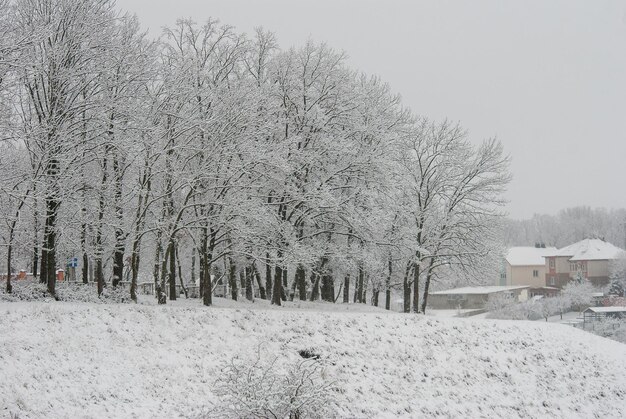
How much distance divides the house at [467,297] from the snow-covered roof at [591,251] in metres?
11.1

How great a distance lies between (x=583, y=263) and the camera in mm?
89375

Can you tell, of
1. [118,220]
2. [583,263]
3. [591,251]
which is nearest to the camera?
[118,220]

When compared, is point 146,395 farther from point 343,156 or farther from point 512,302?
point 512,302

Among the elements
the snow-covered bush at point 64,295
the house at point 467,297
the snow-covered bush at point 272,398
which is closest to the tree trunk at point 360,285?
the snow-covered bush at point 64,295

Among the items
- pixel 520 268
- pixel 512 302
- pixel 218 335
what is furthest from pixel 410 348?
pixel 520 268

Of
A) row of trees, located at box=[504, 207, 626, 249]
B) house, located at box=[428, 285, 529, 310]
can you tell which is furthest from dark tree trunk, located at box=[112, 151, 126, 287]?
row of trees, located at box=[504, 207, 626, 249]

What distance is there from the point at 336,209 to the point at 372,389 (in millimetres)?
11499

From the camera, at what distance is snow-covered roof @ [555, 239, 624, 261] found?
89000mm

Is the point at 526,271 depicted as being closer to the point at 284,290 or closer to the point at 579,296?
the point at 579,296

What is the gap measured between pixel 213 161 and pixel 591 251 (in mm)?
79925

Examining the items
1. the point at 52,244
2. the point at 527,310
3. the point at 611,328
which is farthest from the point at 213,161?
the point at 527,310

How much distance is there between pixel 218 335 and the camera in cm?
1952

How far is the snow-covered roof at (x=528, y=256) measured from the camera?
94062mm

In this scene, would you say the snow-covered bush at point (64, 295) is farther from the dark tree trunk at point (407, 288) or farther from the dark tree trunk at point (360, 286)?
the dark tree trunk at point (407, 288)
